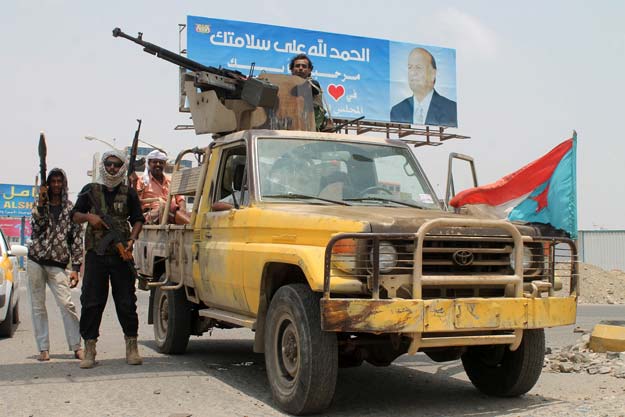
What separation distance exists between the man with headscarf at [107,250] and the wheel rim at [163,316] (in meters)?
0.86

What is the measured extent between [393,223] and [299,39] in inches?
970

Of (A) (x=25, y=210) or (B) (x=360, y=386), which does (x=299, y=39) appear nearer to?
(B) (x=360, y=386)

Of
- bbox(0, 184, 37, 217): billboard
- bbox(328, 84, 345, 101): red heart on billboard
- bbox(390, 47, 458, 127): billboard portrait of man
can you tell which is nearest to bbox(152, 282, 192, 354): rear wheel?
bbox(328, 84, 345, 101): red heart on billboard

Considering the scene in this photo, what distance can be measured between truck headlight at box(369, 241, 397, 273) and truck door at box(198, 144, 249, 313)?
56.4 inches

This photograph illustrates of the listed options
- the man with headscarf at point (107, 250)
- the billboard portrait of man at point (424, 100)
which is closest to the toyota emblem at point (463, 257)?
the man with headscarf at point (107, 250)

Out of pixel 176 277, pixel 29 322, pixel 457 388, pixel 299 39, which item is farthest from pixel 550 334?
pixel 299 39

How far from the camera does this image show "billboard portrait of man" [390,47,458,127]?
30578 mm

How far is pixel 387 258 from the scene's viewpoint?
5.17 m

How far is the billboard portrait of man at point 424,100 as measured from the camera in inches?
1204

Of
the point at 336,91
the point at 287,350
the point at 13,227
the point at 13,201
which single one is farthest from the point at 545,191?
the point at 13,227

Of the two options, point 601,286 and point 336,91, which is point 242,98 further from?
point 336,91

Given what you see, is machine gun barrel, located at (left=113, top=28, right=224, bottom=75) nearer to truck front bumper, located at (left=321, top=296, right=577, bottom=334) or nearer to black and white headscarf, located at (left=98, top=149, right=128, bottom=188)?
black and white headscarf, located at (left=98, top=149, right=128, bottom=188)

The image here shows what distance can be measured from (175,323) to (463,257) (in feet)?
12.5

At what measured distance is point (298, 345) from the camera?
5.28 m
